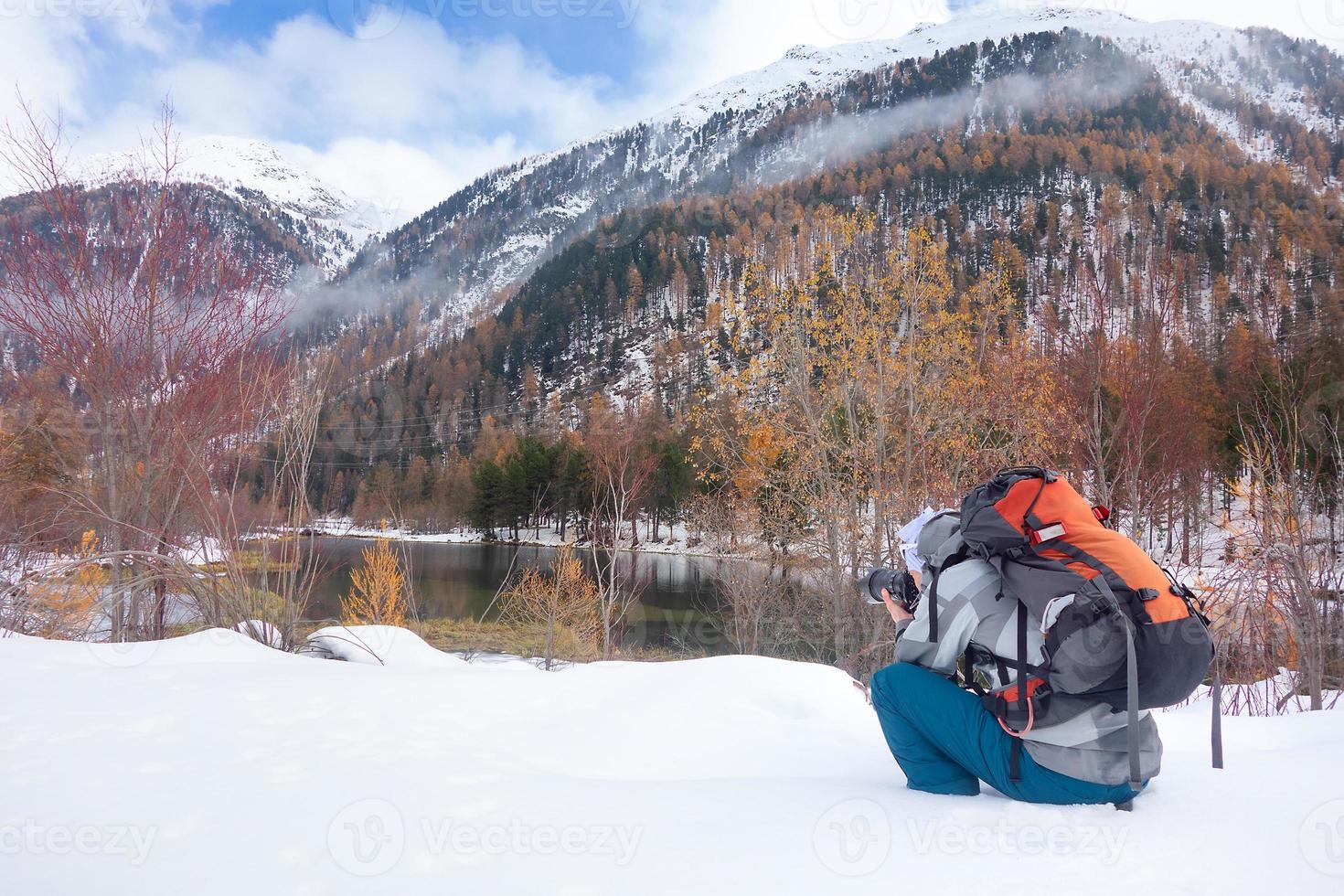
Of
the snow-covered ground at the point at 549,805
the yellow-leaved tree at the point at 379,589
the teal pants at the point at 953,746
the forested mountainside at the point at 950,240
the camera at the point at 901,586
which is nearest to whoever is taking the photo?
the snow-covered ground at the point at 549,805

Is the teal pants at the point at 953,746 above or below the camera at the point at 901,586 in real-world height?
below

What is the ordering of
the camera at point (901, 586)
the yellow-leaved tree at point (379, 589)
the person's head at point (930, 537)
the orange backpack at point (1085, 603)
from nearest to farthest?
the orange backpack at point (1085, 603)
the person's head at point (930, 537)
the camera at point (901, 586)
the yellow-leaved tree at point (379, 589)

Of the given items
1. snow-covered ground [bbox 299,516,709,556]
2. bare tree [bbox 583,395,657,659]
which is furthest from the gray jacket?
snow-covered ground [bbox 299,516,709,556]

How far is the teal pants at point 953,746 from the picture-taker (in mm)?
1638

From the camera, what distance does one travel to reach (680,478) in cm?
3628

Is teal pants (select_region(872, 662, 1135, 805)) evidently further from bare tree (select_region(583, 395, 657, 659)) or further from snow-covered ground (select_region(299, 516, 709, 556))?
snow-covered ground (select_region(299, 516, 709, 556))

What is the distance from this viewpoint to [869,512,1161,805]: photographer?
5.26ft

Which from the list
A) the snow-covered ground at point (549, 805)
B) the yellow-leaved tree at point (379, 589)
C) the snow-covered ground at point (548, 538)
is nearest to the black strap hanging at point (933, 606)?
the snow-covered ground at point (549, 805)

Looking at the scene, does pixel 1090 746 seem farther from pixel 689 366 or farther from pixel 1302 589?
pixel 689 366

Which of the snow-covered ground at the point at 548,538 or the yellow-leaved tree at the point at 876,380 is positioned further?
the snow-covered ground at the point at 548,538

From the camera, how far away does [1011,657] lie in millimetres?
1637

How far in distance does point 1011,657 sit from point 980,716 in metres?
0.18

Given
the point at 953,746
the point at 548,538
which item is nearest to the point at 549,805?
the point at 953,746

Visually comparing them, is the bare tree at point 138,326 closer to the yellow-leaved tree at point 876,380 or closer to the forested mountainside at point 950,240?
the yellow-leaved tree at point 876,380
